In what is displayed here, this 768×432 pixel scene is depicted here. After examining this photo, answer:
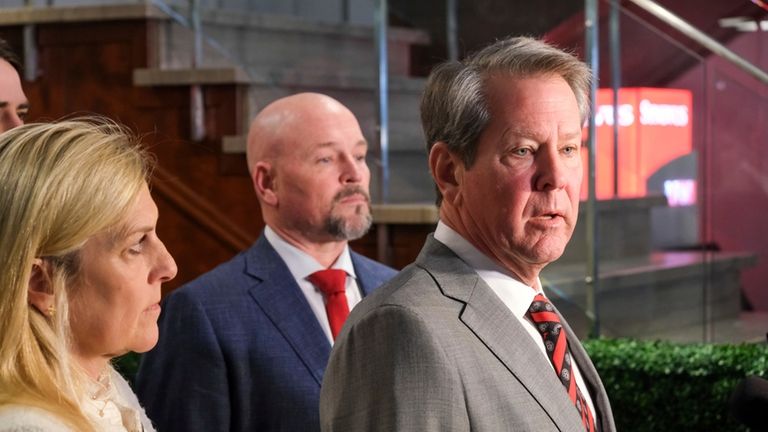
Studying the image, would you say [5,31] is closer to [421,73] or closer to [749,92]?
[421,73]

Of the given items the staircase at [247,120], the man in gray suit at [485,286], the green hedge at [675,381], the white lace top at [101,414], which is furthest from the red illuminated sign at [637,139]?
the white lace top at [101,414]

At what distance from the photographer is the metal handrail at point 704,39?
3859mm

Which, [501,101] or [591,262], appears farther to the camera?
[591,262]

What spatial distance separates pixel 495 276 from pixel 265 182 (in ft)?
3.96

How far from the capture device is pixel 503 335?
166 cm

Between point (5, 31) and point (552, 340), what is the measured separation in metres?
4.04

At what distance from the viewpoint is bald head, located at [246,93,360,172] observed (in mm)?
2824

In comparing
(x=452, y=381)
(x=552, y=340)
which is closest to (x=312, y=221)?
(x=552, y=340)

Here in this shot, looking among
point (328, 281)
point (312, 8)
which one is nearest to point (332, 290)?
point (328, 281)

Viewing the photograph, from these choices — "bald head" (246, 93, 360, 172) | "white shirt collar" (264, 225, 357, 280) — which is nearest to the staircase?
"bald head" (246, 93, 360, 172)

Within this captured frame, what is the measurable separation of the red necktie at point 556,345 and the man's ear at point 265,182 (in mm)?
1136

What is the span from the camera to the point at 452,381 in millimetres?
1546

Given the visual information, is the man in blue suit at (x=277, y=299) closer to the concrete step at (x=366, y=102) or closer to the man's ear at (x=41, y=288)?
the man's ear at (x=41, y=288)

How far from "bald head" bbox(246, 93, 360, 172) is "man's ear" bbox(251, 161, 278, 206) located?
0.08 ft
